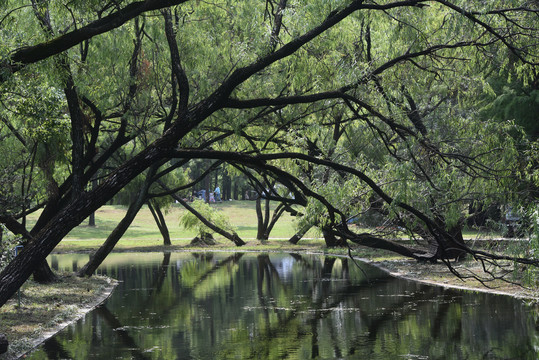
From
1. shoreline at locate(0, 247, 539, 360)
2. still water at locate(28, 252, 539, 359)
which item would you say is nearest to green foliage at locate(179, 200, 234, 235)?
shoreline at locate(0, 247, 539, 360)

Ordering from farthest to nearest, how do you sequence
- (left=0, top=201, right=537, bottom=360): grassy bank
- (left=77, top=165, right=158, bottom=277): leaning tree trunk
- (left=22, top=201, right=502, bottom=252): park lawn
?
(left=22, top=201, right=502, bottom=252): park lawn, (left=77, top=165, right=158, bottom=277): leaning tree trunk, (left=0, top=201, right=537, bottom=360): grassy bank

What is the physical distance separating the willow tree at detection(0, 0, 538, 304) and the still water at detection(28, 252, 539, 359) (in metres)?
1.74

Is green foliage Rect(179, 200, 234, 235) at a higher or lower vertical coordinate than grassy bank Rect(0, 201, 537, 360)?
higher

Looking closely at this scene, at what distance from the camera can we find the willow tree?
10.5 m

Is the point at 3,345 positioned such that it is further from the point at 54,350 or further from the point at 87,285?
the point at 87,285

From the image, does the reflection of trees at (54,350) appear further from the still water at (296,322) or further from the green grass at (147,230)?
the green grass at (147,230)

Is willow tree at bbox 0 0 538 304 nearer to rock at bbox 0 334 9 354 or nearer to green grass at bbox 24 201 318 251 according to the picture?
rock at bbox 0 334 9 354

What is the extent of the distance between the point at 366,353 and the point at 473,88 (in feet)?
39.1

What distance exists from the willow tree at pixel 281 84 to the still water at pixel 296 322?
174 centimetres

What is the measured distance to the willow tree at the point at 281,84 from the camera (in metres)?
10.5

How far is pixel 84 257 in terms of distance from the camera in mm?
34344

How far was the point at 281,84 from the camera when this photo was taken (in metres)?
20.0

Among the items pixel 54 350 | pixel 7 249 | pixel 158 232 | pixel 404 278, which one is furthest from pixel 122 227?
pixel 158 232

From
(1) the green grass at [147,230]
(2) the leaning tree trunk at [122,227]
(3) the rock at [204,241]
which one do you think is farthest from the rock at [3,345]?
(3) the rock at [204,241]
